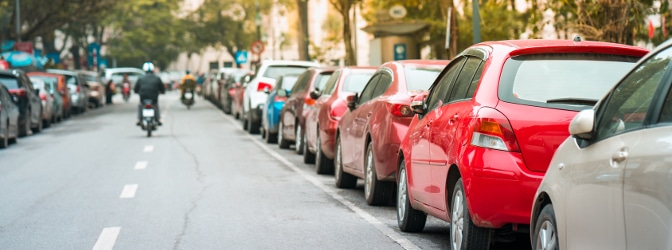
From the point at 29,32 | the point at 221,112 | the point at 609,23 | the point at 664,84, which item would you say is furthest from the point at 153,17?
the point at 664,84

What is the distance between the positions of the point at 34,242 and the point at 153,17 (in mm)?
70684

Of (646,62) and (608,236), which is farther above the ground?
(646,62)

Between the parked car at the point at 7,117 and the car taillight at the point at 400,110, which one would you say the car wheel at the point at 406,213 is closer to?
the car taillight at the point at 400,110

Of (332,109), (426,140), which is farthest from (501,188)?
(332,109)

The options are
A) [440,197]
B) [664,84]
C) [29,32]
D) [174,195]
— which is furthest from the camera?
[29,32]

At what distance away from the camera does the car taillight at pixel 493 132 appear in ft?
24.4

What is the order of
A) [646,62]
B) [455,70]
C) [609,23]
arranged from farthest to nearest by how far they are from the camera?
[609,23]
[455,70]
[646,62]

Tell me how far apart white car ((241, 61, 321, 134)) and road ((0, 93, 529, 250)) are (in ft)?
12.9

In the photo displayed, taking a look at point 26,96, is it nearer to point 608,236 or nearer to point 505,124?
point 505,124

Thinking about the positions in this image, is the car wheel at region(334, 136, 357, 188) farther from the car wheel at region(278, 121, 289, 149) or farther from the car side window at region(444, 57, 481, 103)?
the car wheel at region(278, 121, 289, 149)

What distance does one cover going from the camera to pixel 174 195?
13391mm

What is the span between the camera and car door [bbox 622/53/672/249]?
4605 mm

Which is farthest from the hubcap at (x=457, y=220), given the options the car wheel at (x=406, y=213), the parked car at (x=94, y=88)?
the parked car at (x=94, y=88)

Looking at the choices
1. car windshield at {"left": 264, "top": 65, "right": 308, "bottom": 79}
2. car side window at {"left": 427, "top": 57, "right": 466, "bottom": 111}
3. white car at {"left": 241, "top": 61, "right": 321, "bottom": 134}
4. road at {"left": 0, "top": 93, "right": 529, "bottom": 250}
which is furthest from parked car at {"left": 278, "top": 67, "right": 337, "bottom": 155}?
car side window at {"left": 427, "top": 57, "right": 466, "bottom": 111}
